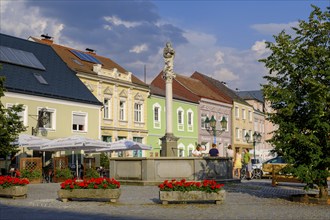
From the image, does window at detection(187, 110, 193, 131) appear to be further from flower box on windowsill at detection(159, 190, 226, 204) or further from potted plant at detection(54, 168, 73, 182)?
flower box on windowsill at detection(159, 190, 226, 204)

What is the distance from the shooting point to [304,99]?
15617 mm

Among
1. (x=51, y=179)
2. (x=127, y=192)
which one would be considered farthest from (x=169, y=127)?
(x=51, y=179)

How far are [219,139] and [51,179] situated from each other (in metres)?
31.5

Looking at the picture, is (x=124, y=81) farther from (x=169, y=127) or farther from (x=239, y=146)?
(x=239, y=146)

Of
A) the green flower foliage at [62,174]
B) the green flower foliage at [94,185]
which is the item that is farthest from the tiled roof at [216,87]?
the green flower foliage at [94,185]

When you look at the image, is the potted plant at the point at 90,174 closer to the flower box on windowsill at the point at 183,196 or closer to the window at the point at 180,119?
the flower box on windowsill at the point at 183,196

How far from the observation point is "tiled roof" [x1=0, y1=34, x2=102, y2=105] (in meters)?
32.9

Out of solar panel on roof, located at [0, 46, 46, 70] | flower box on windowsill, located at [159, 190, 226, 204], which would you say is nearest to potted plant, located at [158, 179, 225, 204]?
flower box on windowsill, located at [159, 190, 226, 204]

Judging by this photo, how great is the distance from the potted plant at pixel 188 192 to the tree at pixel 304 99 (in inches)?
98.9

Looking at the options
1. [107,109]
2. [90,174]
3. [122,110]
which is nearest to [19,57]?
[107,109]

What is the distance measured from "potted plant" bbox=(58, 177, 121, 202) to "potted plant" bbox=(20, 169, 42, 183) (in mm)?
11130

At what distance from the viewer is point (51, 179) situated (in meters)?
28.2

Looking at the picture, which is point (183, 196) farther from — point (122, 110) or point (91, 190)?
point (122, 110)

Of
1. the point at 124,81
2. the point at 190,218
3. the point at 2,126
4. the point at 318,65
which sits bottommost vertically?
the point at 190,218
